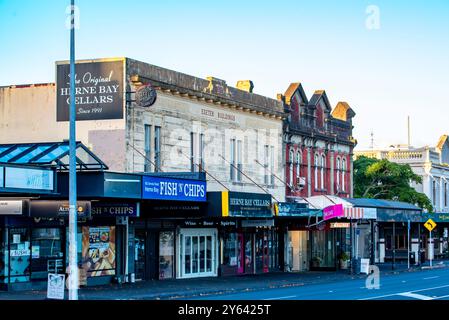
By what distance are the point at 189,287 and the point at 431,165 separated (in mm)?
49491

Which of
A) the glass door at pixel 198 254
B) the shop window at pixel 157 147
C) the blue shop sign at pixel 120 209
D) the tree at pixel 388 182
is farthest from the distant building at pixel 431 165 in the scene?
the blue shop sign at pixel 120 209

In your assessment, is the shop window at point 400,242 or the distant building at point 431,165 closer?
the shop window at point 400,242

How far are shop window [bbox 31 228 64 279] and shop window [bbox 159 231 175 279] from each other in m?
6.54

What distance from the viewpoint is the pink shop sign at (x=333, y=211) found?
43094 mm

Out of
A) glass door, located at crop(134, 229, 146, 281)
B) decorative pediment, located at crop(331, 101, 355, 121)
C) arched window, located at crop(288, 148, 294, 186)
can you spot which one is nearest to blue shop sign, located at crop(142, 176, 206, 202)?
glass door, located at crop(134, 229, 146, 281)

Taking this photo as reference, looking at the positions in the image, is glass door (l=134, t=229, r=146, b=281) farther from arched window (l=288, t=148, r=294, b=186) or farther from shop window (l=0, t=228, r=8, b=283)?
arched window (l=288, t=148, r=294, b=186)

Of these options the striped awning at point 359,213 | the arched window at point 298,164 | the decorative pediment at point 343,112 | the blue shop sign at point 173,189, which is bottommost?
the striped awning at point 359,213

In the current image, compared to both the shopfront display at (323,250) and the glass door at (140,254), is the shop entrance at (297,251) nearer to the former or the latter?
the shopfront display at (323,250)

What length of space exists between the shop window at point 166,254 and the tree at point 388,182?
36.4m

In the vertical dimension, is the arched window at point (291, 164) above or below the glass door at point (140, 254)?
above

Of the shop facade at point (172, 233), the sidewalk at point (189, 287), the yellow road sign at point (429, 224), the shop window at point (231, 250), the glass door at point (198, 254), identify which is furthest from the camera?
the yellow road sign at point (429, 224)

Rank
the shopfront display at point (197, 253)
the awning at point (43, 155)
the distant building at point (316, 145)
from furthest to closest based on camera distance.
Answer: the distant building at point (316, 145) → the shopfront display at point (197, 253) → the awning at point (43, 155)

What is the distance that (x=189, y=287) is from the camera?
108 feet

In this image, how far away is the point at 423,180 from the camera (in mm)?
78438
